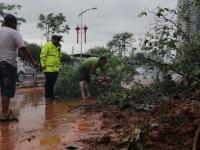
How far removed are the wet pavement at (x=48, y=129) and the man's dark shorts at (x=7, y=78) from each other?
0.51 meters

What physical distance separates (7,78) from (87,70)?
4.82 m

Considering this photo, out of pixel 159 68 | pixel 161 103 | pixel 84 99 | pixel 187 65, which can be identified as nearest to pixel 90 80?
pixel 84 99

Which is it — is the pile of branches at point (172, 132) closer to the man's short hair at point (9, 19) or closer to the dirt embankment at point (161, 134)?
the dirt embankment at point (161, 134)

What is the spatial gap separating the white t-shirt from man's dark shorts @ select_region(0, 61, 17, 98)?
0.28 feet

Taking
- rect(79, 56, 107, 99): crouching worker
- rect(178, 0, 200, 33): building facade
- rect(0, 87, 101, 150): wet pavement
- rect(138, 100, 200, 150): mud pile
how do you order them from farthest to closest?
rect(79, 56, 107, 99): crouching worker → rect(178, 0, 200, 33): building facade → rect(0, 87, 101, 150): wet pavement → rect(138, 100, 200, 150): mud pile

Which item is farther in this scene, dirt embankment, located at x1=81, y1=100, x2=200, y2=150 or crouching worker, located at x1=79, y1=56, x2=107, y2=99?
crouching worker, located at x1=79, y1=56, x2=107, y2=99

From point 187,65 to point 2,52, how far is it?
10.5 feet

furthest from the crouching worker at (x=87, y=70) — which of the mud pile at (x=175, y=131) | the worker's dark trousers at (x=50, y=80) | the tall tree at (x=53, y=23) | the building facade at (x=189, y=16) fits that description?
the tall tree at (x=53, y=23)

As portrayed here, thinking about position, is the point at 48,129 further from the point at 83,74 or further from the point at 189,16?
the point at 83,74

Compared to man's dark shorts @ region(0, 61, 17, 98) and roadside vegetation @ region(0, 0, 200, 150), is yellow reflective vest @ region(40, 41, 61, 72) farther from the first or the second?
man's dark shorts @ region(0, 61, 17, 98)

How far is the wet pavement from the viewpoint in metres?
5.66

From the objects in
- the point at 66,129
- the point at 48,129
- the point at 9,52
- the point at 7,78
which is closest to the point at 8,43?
the point at 9,52

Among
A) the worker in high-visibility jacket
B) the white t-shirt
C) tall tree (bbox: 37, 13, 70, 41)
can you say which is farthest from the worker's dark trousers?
tall tree (bbox: 37, 13, 70, 41)

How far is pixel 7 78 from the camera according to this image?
800 centimetres
